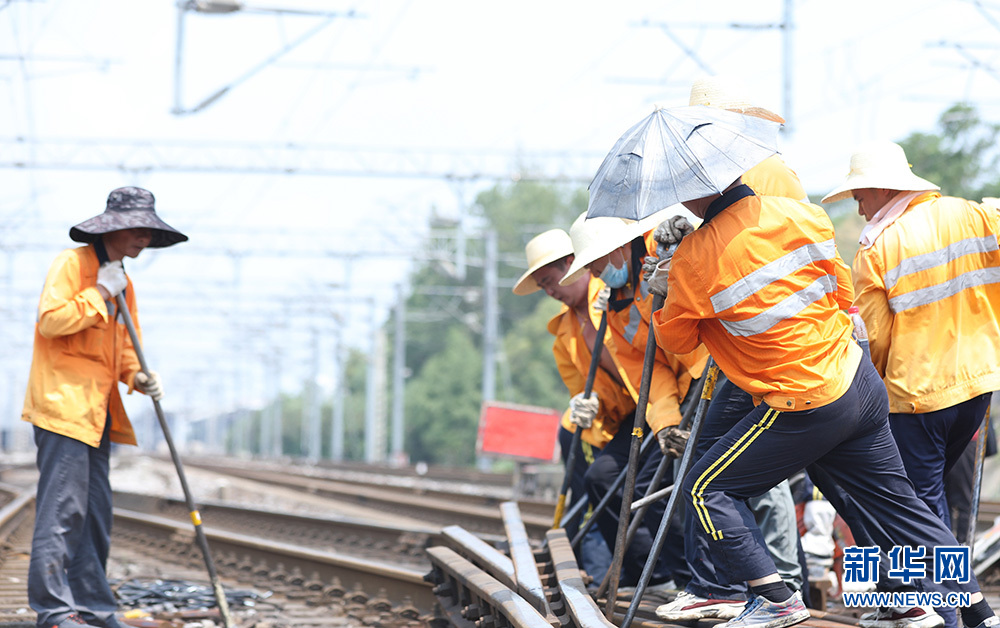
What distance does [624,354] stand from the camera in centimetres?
504

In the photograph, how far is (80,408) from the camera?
4.90 m

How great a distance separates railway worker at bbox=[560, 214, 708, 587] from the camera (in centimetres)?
465

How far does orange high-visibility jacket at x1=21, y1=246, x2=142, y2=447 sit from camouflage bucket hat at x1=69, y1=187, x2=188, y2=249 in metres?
0.11

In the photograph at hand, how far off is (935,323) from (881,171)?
69cm

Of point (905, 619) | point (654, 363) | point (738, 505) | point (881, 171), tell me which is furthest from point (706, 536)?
point (881, 171)

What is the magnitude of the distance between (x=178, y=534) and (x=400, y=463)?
27.7m

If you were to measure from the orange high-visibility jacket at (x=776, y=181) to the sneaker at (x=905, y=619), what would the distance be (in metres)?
1.65

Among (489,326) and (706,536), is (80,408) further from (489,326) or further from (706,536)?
(489,326)

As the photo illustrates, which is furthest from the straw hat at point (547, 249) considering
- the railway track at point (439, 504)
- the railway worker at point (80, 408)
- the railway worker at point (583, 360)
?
the railway track at point (439, 504)

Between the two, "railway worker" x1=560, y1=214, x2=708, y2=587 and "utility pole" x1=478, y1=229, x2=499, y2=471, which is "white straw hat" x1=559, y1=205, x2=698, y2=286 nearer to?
"railway worker" x1=560, y1=214, x2=708, y2=587

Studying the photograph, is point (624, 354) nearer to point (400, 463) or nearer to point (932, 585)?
point (932, 585)

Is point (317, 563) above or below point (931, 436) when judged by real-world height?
below

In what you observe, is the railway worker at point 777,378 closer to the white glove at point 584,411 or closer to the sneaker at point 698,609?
the sneaker at point 698,609

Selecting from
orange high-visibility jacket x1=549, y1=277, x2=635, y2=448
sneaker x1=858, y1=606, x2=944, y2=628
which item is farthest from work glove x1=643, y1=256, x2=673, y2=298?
sneaker x1=858, y1=606, x2=944, y2=628
